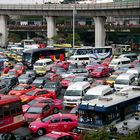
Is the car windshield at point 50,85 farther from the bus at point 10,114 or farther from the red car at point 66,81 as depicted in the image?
the bus at point 10,114

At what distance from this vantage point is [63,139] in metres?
18.1

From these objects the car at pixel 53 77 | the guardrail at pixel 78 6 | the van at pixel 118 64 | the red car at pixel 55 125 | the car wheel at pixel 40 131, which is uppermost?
the guardrail at pixel 78 6

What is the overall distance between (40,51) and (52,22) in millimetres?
22776

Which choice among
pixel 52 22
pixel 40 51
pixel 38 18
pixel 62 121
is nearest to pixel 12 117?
pixel 62 121

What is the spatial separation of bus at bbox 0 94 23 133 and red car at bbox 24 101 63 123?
133cm

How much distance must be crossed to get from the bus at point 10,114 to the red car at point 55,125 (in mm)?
799

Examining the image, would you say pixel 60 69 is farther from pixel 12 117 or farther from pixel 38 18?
pixel 38 18

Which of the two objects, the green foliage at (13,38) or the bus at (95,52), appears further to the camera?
the green foliage at (13,38)

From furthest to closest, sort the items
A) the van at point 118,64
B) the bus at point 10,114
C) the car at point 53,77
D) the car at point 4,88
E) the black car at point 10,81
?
the van at point 118,64
the car at point 53,77
the black car at point 10,81
the car at point 4,88
the bus at point 10,114

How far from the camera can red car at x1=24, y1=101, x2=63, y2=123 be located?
23.8m

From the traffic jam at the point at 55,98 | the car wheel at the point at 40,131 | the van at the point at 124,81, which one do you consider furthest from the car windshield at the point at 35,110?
the van at the point at 124,81

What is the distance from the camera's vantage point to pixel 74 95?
28.6 m

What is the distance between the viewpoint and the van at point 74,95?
28.0 m

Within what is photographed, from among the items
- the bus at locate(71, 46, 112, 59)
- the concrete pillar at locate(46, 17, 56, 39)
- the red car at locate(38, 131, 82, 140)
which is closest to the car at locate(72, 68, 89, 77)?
the bus at locate(71, 46, 112, 59)
